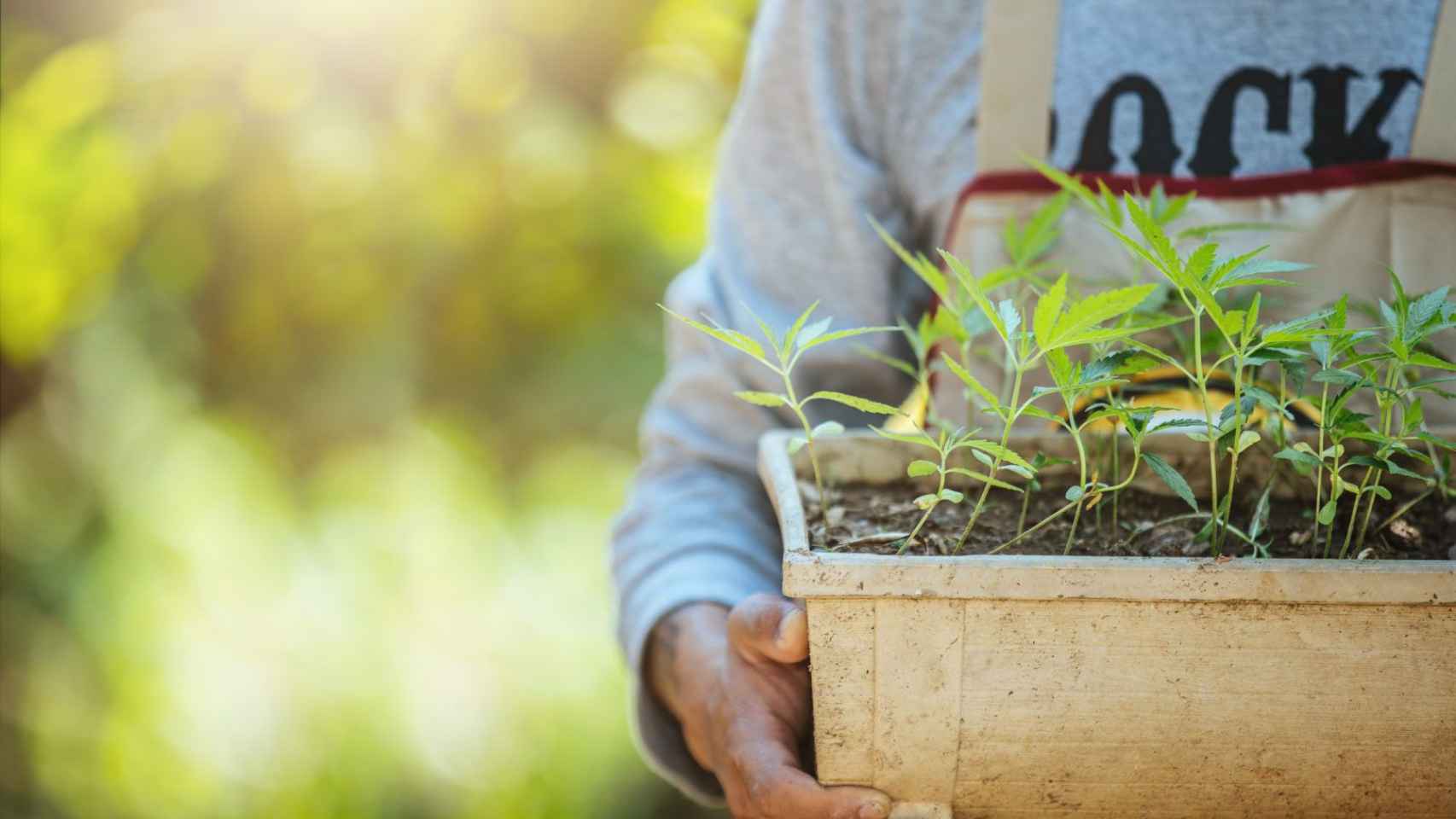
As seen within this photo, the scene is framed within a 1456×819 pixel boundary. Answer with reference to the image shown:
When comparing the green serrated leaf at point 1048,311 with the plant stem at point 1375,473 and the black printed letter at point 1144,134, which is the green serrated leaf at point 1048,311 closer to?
the plant stem at point 1375,473

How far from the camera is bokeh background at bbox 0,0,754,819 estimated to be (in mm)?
1667

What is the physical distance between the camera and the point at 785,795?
0.57 m

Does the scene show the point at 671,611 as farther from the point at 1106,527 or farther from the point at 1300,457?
the point at 1300,457

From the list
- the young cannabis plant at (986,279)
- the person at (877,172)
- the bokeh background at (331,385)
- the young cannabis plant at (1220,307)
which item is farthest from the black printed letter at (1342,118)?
the bokeh background at (331,385)

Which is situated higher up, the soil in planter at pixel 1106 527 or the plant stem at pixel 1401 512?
the plant stem at pixel 1401 512

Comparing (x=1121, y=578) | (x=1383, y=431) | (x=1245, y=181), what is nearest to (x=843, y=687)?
(x=1121, y=578)

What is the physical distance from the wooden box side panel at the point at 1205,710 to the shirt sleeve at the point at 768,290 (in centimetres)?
34

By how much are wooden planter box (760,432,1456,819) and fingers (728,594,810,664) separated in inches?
2.1

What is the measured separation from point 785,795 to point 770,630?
0.25ft

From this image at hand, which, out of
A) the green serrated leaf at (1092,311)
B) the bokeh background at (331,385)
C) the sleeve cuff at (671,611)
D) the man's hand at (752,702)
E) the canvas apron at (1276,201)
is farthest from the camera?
the bokeh background at (331,385)

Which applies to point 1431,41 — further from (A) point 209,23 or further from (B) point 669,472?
(A) point 209,23

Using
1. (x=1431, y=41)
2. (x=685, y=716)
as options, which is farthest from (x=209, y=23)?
(x=1431, y=41)

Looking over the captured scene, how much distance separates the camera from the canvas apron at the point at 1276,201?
0.70 metres

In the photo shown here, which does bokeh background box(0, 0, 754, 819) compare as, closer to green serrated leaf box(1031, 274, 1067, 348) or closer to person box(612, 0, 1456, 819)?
person box(612, 0, 1456, 819)
